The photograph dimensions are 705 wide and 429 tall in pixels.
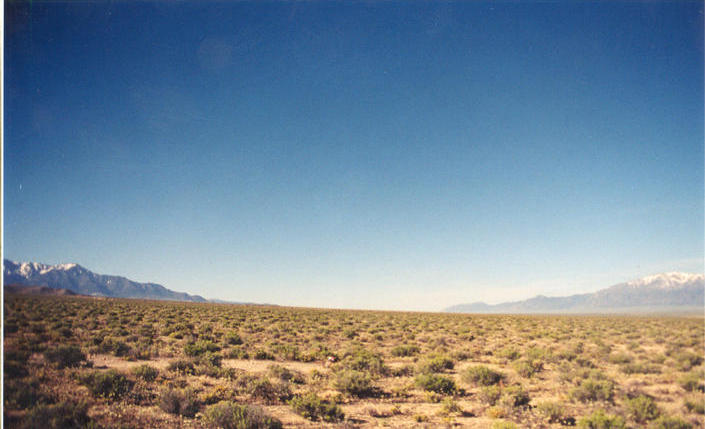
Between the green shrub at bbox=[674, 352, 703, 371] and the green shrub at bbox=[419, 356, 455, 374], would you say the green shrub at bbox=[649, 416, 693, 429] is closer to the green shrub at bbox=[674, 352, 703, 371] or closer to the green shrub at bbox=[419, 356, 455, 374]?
the green shrub at bbox=[674, 352, 703, 371]

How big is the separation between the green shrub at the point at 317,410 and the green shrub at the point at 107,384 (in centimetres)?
571

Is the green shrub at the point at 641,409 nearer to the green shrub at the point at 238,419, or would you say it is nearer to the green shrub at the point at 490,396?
the green shrub at the point at 490,396

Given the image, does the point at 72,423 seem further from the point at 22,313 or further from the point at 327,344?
the point at 22,313

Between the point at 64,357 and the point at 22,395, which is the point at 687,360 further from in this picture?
the point at 64,357

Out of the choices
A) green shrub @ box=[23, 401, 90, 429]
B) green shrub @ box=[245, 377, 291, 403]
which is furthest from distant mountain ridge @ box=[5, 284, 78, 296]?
green shrub @ box=[245, 377, 291, 403]

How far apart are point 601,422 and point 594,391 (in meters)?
2.18

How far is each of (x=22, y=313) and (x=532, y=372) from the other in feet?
128

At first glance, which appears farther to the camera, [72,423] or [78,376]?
[78,376]

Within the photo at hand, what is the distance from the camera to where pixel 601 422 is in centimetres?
793

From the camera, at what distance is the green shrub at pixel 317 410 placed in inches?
348

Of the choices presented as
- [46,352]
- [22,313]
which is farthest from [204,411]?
[22,313]

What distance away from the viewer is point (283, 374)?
1235cm

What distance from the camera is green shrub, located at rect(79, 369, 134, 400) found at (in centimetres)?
960

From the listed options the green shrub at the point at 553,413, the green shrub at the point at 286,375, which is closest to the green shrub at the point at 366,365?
the green shrub at the point at 286,375
